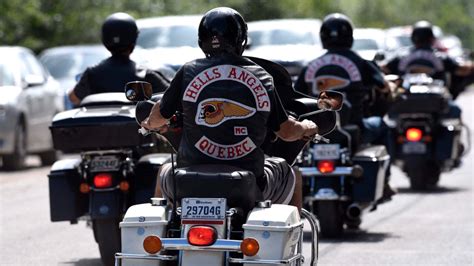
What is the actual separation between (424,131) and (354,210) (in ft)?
16.3

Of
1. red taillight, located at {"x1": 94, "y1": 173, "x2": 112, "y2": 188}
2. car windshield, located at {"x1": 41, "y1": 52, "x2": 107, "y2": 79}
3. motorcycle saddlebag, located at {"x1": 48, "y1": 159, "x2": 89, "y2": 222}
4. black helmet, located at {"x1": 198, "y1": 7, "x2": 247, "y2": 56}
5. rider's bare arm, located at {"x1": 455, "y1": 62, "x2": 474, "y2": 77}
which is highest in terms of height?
black helmet, located at {"x1": 198, "y1": 7, "x2": 247, "y2": 56}

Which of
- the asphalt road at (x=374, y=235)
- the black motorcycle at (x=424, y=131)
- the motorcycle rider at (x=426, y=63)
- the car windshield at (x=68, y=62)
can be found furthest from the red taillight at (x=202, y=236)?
the car windshield at (x=68, y=62)

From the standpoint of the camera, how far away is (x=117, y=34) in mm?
11031

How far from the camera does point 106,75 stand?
10969 mm

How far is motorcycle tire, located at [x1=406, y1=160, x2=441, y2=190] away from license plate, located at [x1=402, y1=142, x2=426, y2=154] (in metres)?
0.18

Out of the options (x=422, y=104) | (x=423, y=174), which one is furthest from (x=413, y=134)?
(x=423, y=174)

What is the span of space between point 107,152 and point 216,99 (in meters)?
2.83

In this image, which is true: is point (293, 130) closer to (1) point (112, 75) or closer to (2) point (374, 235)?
(1) point (112, 75)

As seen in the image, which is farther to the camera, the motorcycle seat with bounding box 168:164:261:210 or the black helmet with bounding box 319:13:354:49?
the black helmet with bounding box 319:13:354:49

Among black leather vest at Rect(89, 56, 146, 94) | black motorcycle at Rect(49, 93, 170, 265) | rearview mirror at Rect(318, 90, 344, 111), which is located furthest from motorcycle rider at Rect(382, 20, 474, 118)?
rearview mirror at Rect(318, 90, 344, 111)

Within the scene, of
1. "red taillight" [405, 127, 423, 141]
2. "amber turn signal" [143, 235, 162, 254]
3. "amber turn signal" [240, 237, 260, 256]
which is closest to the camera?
"amber turn signal" [240, 237, 260, 256]

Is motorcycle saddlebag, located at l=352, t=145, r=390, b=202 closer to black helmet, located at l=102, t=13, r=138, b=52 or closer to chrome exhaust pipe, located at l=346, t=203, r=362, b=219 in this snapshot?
chrome exhaust pipe, located at l=346, t=203, r=362, b=219

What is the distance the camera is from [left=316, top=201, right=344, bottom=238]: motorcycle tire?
1218 centimetres

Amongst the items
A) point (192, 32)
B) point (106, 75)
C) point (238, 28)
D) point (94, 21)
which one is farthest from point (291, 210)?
point (94, 21)
